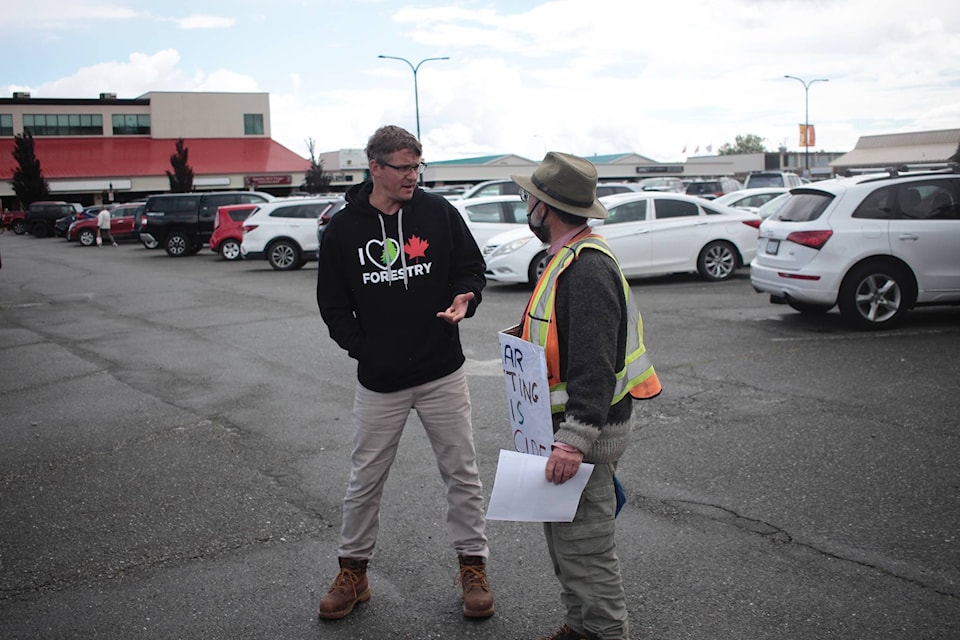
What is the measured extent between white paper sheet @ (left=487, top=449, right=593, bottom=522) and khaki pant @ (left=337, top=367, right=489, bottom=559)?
0.84 meters

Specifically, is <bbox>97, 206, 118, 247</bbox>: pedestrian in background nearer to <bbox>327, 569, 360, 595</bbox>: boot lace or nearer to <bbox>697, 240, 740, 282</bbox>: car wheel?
<bbox>697, 240, 740, 282</bbox>: car wheel

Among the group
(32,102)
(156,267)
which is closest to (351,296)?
(156,267)

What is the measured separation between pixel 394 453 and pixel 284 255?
1816cm

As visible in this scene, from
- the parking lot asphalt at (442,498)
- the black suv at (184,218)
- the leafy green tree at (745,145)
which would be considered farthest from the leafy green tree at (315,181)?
the leafy green tree at (745,145)

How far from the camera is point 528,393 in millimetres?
2998

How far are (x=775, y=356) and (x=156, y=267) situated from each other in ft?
61.2

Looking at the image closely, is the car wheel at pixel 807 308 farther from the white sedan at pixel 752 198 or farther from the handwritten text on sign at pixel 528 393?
the white sedan at pixel 752 198

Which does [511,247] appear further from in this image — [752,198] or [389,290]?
[389,290]

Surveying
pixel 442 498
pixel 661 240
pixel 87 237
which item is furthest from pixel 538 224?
pixel 87 237

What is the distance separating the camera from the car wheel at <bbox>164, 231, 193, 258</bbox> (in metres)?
27.3

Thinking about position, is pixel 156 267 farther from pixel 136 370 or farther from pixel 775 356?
pixel 775 356

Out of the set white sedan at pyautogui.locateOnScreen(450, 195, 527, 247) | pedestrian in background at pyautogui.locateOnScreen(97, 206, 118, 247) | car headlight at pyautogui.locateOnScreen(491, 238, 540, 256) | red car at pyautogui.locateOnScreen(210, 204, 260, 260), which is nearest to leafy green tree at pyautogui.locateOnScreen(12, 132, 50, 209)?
pedestrian in background at pyautogui.locateOnScreen(97, 206, 118, 247)

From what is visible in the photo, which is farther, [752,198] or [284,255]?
[752,198]

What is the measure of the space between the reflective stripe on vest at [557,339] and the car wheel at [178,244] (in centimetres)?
2617
